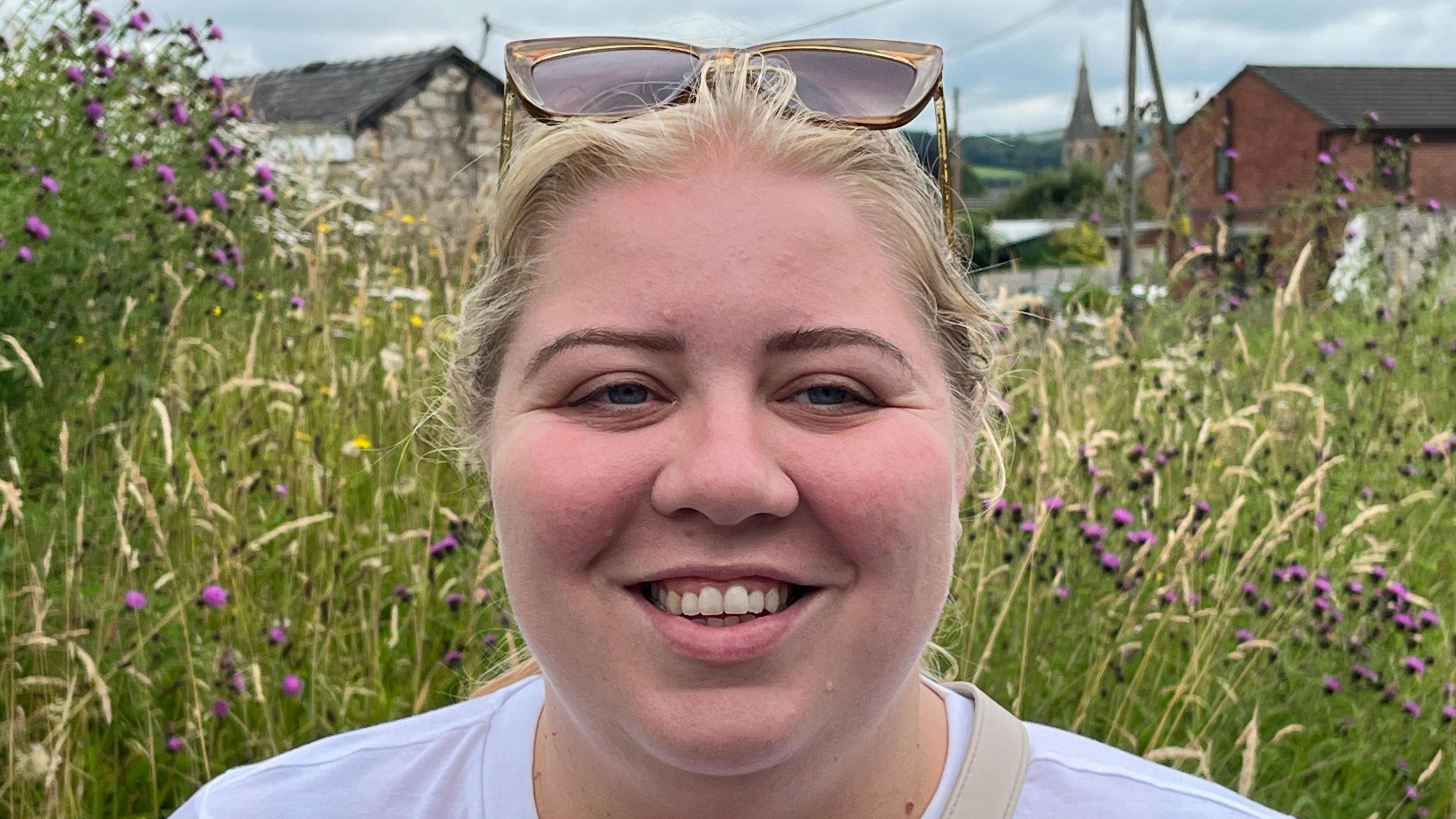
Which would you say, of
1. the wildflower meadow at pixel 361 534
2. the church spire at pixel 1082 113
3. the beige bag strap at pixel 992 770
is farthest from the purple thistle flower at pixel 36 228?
the church spire at pixel 1082 113

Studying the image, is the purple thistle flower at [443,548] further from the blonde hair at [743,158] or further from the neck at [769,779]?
the neck at [769,779]

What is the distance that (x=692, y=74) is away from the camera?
155cm

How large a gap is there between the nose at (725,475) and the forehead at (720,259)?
0.10 metres

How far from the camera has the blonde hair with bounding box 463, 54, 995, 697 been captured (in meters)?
1.42

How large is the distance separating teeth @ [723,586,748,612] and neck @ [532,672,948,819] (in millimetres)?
170

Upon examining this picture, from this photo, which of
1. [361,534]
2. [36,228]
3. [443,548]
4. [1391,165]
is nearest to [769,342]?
[443,548]

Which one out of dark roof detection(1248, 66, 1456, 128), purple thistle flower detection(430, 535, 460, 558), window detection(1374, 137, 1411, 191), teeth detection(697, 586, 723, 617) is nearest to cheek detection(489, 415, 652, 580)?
teeth detection(697, 586, 723, 617)

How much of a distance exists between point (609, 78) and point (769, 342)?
46 cm

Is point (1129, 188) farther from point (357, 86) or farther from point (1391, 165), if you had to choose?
point (357, 86)

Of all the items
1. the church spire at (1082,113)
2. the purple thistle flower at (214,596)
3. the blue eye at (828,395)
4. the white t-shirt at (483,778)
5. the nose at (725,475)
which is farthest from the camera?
the church spire at (1082,113)

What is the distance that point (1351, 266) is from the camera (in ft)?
25.4

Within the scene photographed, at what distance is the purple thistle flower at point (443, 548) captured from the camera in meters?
3.00

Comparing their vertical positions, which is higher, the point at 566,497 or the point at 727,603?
the point at 566,497

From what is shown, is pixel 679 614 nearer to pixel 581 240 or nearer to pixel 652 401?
pixel 652 401
